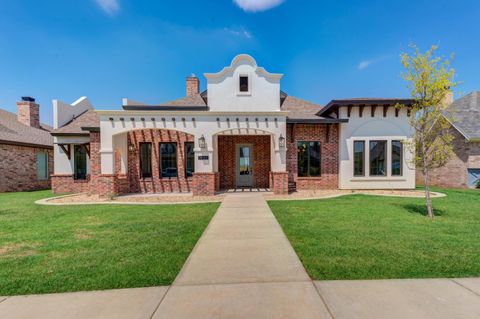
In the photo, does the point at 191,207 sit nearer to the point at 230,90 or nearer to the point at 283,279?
the point at 283,279

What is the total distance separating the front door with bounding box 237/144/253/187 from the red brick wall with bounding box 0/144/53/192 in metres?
14.0

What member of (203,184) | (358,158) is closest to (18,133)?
(203,184)

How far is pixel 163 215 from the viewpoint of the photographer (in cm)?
773

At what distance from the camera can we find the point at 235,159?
568 inches

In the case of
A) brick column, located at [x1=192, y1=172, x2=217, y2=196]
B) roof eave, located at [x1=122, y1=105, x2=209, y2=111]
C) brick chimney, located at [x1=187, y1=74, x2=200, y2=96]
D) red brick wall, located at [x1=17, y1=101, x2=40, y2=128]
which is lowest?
brick column, located at [x1=192, y1=172, x2=217, y2=196]

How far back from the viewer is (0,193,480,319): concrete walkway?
107 inches

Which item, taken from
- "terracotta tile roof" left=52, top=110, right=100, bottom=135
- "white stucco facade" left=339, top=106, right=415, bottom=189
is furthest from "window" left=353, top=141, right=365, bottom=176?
"terracotta tile roof" left=52, top=110, right=100, bottom=135

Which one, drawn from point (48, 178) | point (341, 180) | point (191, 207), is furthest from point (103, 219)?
point (48, 178)

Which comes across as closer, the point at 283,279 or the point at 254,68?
the point at 283,279

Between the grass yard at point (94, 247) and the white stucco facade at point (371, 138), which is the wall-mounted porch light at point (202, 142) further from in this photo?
the white stucco facade at point (371, 138)

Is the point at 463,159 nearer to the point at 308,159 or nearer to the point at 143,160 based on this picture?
the point at 308,159

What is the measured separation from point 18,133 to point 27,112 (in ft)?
14.8

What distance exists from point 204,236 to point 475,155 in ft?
60.6

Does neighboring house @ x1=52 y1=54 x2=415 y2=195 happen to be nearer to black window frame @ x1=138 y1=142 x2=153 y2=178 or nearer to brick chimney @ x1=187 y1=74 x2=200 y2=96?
black window frame @ x1=138 y1=142 x2=153 y2=178
